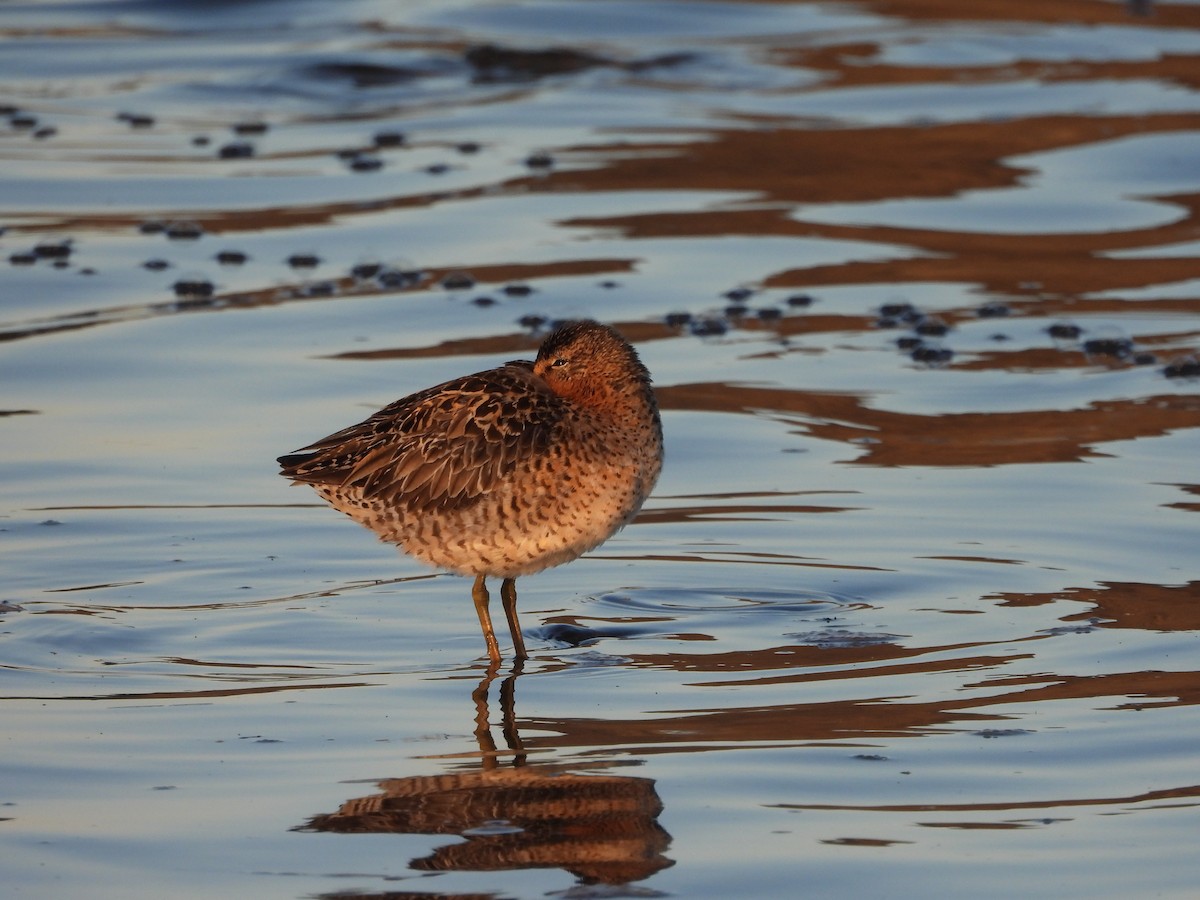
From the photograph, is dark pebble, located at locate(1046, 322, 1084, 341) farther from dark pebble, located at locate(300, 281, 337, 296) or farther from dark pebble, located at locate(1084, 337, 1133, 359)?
dark pebble, located at locate(300, 281, 337, 296)

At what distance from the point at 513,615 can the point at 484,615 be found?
93mm

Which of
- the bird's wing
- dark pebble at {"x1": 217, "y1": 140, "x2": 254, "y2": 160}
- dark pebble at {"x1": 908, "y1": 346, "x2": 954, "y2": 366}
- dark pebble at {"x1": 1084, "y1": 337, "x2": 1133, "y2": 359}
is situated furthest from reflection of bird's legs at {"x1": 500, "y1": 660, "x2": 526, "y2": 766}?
dark pebble at {"x1": 217, "y1": 140, "x2": 254, "y2": 160}

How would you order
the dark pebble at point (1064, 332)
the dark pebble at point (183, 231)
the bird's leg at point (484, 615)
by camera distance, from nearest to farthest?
1. the bird's leg at point (484, 615)
2. the dark pebble at point (1064, 332)
3. the dark pebble at point (183, 231)

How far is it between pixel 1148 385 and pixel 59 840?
5801 mm

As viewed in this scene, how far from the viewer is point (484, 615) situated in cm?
629

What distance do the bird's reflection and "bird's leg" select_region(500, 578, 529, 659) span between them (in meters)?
0.92

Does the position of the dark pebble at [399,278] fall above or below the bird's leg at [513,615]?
above

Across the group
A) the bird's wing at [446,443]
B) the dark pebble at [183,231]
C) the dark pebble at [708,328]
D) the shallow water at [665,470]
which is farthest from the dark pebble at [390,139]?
the bird's wing at [446,443]

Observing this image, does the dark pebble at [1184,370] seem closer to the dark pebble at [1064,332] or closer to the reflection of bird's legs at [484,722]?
the dark pebble at [1064,332]

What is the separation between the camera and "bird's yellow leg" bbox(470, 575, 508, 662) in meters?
6.15

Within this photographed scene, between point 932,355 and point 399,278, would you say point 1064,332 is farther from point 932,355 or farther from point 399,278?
point 399,278

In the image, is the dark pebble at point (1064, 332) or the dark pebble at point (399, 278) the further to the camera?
the dark pebble at point (399, 278)

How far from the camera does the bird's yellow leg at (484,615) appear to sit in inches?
242

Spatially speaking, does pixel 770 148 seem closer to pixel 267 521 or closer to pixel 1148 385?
pixel 1148 385
